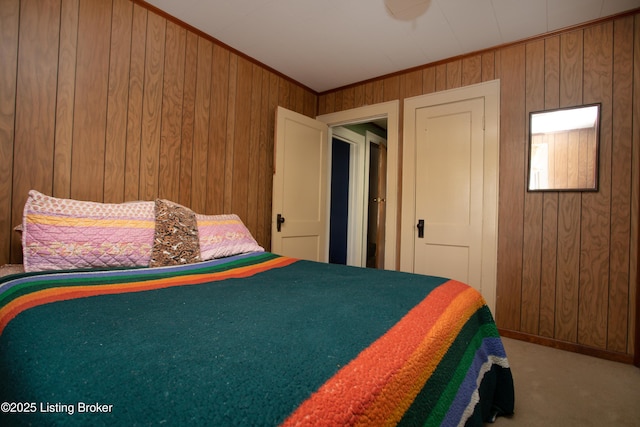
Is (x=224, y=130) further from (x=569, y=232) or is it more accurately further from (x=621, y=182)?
(x=621, y=182)

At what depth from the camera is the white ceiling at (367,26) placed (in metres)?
2.12

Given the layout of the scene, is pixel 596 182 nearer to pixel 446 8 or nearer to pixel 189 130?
pixel 446 8

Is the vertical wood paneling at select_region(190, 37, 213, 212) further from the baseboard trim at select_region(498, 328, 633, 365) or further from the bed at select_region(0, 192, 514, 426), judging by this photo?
the baseboard trim at select_region(498, 328, 633, 365)

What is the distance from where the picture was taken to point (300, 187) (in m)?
3.20

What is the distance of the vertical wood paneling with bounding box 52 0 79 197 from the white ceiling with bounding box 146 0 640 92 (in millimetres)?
565

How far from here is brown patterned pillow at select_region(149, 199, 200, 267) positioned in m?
1.65

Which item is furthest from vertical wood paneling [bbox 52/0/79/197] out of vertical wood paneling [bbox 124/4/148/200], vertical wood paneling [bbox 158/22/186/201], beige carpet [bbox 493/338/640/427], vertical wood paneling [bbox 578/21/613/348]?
vertical wood paneling [bbox 578/21/613/348]

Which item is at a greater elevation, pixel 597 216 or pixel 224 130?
pixel 224 130

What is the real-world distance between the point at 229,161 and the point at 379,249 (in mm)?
2849

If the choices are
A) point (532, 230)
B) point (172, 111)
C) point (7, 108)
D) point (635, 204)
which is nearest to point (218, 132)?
point (172, 111)

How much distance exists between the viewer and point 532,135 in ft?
8.05

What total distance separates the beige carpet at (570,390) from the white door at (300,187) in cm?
199

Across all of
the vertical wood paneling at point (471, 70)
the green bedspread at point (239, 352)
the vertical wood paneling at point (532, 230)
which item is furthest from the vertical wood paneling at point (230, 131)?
the vertical wood paneling at point (532, 230)

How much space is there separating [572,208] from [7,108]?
12.0 feet
